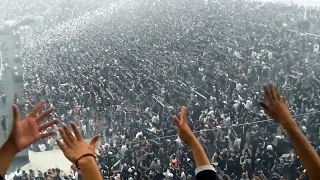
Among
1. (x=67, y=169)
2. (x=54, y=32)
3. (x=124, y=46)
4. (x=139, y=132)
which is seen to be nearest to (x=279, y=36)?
(x=124, y=46)

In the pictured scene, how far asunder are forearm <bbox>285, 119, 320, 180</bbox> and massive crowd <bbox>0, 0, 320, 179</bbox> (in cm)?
555

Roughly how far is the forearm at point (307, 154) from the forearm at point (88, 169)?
32.8 inches

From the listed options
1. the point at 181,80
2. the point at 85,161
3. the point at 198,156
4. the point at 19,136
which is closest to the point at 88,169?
the point at 85,161

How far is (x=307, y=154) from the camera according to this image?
1.66m

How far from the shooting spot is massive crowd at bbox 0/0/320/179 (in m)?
9.31

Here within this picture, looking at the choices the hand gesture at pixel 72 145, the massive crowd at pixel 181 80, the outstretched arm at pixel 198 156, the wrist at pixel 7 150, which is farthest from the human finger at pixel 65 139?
the massive crowd at pixel 181 80

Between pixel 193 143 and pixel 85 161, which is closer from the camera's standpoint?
pixel 85 161

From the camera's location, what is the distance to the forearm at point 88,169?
1.77m

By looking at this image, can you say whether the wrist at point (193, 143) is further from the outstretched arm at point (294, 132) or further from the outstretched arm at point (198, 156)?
the outstretched arm at point (294, 132)

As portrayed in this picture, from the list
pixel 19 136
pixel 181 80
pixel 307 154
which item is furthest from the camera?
pixel 181 80

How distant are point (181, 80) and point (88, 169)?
15.6 m

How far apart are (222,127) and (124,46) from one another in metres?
16.4

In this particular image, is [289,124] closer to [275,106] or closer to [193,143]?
[275,106]

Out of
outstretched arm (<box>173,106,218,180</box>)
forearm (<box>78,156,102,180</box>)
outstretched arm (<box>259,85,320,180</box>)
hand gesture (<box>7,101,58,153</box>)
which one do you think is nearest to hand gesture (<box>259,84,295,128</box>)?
outstretched arm (<box>259,85,320,180</box>)
